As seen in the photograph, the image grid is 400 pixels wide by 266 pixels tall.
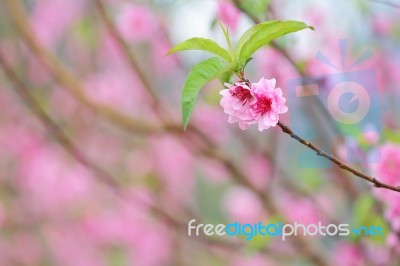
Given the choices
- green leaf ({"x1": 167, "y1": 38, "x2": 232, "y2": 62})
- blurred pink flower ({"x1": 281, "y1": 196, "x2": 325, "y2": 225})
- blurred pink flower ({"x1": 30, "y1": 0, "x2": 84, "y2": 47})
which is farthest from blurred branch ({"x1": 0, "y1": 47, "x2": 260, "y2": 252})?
blurred pink flower ({"x1": 30, "y1": 0, "x2": 84, "y2": 47})

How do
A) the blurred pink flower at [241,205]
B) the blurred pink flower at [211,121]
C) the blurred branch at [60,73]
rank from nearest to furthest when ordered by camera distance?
the blurred branch at [60,73] → the blurred pink flower at [211,121] → the blurred pink flower at [241,205]

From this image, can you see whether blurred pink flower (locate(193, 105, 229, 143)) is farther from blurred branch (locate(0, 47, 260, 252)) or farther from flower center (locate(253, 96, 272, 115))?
flower center (locate(253, 96, 272, 115))

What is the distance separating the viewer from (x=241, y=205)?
6.78 ft

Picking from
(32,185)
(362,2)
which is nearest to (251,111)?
(362,2)

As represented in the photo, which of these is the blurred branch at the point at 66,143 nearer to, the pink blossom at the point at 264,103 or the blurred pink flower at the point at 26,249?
the pink blossom at the point at 264,103

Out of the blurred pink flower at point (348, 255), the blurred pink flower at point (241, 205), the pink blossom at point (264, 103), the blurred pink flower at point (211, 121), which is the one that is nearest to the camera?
the pink blossom at point (264, 103)

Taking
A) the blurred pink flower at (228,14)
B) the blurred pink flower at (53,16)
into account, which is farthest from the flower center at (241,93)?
the blurred pink flower at (53,16)

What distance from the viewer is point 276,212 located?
130 cm

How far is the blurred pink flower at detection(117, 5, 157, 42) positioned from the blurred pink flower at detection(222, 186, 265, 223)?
599 mm

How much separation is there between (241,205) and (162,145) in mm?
448

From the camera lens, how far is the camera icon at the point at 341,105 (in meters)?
0.80

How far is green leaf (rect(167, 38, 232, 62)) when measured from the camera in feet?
1.84

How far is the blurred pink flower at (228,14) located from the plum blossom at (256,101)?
1.45ft

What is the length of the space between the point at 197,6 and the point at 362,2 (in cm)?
38
